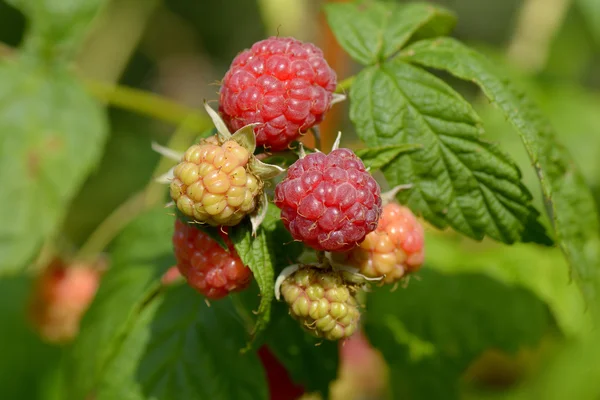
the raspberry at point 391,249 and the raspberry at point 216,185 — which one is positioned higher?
the raspberry at point 216,185

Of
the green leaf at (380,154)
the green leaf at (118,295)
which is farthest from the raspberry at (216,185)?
the green leaf at (118,295)

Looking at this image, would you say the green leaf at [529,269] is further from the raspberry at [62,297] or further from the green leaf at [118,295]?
the raspberry at [62,297]

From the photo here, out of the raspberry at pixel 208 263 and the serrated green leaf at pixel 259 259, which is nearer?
the serrated green leaf at pixel 259 259

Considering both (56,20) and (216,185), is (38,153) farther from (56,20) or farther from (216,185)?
(216,185)

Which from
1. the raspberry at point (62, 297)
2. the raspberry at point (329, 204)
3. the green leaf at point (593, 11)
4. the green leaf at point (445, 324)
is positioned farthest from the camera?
the green leaf at point (593, 11)

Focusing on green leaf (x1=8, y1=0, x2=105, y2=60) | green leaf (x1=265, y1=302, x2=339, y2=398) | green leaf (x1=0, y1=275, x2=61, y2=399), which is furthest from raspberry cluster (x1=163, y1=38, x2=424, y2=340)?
green leaf (x1=0, y1=275, x2=61, y2=399)

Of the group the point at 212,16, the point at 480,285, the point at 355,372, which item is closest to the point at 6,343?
the point at 355,372
